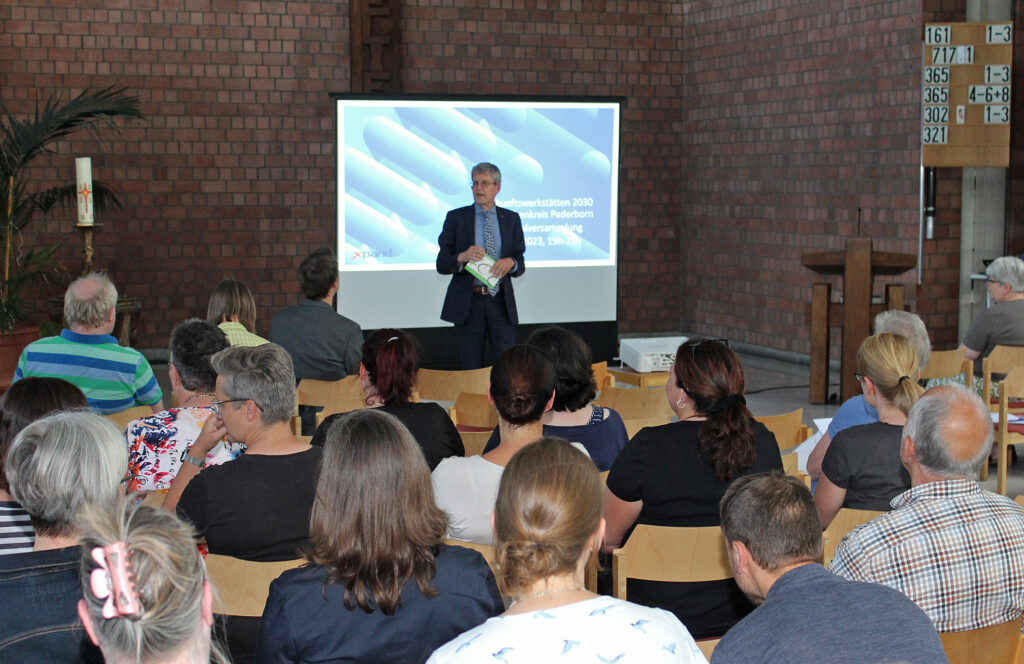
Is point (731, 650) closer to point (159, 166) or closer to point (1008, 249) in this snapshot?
point (1008, 249)

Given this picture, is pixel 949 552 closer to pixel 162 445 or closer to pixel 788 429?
pixel 788 429

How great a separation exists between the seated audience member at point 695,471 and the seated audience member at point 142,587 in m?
1.72

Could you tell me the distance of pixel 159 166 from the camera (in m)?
9.60

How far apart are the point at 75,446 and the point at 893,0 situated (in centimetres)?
788

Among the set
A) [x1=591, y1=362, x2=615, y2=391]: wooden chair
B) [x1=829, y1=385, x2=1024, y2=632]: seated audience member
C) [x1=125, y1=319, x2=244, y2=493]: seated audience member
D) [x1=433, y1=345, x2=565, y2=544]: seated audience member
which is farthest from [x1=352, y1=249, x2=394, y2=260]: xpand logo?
[x1=829, y1=385, x2=1024, y2=632]: seated audience member

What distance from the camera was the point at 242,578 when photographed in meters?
2.42

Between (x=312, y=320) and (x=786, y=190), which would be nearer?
(x=312, y=320)

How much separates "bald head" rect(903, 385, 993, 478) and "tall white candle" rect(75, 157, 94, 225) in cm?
586

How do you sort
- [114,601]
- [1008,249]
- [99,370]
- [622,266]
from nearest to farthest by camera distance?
1. [114,601]
2. [99,370]
3. [1008,249]
4. [622,266]

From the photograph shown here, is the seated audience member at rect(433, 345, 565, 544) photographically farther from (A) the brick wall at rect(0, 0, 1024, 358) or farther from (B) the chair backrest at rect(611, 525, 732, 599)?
(A) the brick wall at rect(0, 0, 1024, 358)

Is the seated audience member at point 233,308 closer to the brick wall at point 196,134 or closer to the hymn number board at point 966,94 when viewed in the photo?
the brick wall at point 196,134

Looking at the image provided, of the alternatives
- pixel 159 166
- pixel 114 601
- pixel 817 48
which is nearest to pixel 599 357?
pixel 817 48

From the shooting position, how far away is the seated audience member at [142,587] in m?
1.28

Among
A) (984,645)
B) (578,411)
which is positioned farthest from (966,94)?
(984,645)
